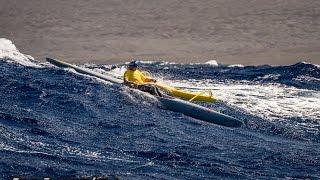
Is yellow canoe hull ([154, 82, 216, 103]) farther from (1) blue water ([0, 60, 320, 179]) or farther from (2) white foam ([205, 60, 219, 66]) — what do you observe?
(2) white foam ([205, 60, 219, 66])

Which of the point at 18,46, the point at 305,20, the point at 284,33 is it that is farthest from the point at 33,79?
the point at 305,20

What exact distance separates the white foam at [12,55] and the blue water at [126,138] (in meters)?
5.09

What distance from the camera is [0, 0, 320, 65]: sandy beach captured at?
29.1 meters

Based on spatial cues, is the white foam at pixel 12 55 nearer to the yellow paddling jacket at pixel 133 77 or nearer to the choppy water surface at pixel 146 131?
the choppy water surface at pixel 146 131

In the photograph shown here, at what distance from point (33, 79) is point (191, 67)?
8.61 m

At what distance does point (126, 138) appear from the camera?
13.7 meters

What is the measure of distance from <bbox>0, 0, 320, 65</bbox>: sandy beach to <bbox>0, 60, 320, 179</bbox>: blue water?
374 inches

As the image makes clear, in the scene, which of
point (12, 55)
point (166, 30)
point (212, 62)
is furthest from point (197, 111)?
point (166, 30)

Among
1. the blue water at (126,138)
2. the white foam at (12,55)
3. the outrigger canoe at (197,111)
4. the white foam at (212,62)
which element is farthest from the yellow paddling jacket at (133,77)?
the white foam at (212,62)

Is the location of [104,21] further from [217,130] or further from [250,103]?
[217,130]

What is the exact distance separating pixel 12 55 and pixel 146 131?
15.0 metres

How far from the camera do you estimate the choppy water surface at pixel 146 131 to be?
11664 mm

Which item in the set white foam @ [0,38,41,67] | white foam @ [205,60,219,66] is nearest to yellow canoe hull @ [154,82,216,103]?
white foam @ [0,38,41,67]

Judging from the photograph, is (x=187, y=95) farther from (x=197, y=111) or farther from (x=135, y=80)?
(x=197, y=111)
